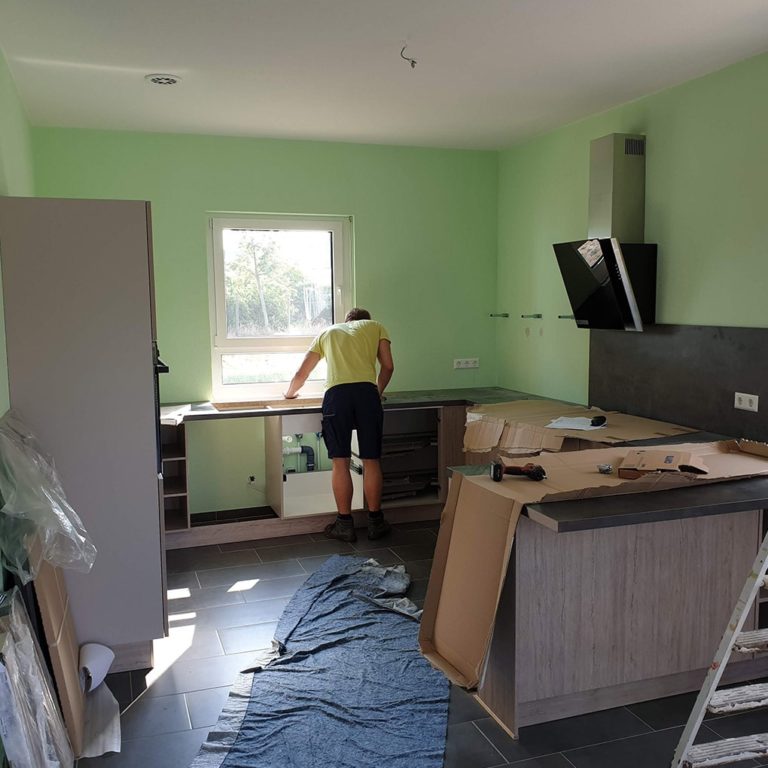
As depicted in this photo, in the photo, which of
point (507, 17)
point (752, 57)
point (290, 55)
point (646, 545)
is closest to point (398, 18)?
point (507, 17)

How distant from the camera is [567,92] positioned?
4.06 m

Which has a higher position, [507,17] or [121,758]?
[507,17]

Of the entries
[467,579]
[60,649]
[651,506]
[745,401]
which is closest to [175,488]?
[60,649]

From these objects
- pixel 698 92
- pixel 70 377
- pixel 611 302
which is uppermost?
pixel 698 92

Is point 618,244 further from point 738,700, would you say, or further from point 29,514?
point 29,514

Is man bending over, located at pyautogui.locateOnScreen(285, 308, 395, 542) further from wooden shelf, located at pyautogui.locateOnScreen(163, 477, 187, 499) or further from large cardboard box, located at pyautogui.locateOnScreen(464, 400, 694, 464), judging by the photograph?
wooden shelf, located at pyautogui.locateOnScreen(163, 477, 187, 499)

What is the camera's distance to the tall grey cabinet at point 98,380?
116 inches

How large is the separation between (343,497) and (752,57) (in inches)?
128

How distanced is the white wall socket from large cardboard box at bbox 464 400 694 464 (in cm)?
29

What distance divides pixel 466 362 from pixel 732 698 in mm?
4000

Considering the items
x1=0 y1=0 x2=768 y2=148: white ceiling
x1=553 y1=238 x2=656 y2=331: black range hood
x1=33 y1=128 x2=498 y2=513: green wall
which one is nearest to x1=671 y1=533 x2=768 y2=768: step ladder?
x1=0 y1=0 x2=768 y2=148: white ceiling

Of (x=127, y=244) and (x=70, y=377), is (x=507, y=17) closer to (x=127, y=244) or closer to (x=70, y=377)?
(x=127, y=244)

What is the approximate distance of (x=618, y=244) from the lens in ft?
12.9

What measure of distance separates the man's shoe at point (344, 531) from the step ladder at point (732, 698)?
304 centimetres
